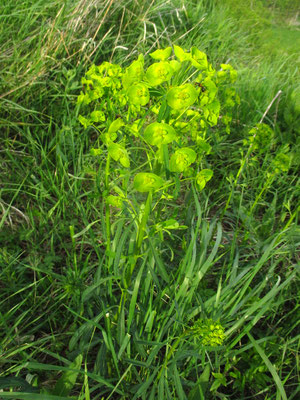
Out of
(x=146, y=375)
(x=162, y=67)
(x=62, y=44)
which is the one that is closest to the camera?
(x=162, y=67)

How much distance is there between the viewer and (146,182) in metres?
0.92

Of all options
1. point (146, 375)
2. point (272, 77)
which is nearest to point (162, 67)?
point (146, 375)

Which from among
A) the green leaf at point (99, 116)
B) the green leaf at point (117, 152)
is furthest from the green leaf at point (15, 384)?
the green leaf at point (99, 116)

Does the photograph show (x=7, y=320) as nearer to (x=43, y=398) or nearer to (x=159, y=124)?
(x=43, y=398)

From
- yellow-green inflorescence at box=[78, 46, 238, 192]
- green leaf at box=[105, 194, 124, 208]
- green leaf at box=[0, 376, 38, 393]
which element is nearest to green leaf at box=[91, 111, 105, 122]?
yellow-green inflorescence at box=[78, 46, 238, 192]

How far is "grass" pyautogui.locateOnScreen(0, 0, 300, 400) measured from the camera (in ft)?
3.87

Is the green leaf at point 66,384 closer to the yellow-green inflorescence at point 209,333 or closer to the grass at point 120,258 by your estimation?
the grass at point 120,258

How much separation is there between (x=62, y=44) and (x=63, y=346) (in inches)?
75.3

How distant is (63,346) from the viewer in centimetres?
134

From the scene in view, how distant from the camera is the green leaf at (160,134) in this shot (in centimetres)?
87

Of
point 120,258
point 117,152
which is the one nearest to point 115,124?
point 117,152

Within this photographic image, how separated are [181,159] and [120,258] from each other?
45cm

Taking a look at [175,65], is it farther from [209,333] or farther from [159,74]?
[209,333]

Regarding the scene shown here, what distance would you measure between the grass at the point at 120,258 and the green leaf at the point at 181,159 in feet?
0.91
